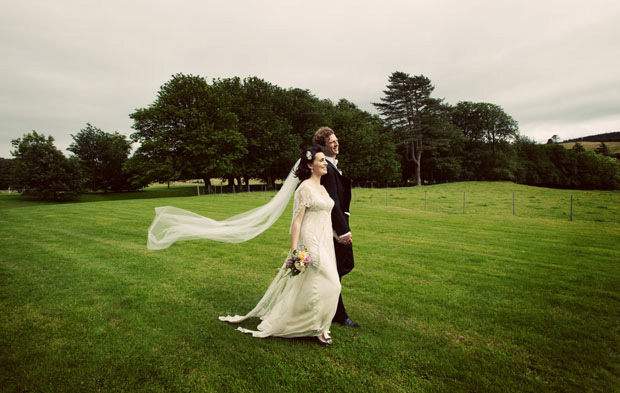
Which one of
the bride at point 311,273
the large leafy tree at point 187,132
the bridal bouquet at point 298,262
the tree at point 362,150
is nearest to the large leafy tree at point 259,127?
the large leafy tree at point 187,132

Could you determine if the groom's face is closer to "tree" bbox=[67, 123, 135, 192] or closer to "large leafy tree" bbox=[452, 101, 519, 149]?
"tree" bbox=[67, 123, 135, 192]

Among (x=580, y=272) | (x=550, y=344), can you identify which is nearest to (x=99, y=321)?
(x=550, y=344)

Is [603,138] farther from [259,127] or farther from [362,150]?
[259,127]

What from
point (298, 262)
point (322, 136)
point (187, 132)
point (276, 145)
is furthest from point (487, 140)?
point (298, 262)

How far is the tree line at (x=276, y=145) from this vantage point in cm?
3522

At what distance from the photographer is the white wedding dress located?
3.80 metres

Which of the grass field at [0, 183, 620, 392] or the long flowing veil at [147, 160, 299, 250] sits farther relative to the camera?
the long flowing veil at [147, 160, 299, 250]

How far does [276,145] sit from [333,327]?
37854mm

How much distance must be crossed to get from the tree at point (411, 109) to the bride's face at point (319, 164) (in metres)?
52.9

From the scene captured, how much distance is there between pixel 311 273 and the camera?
3.84 m

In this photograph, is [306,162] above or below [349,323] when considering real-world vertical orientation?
above

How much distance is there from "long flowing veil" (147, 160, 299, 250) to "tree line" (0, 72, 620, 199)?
31.4 meters

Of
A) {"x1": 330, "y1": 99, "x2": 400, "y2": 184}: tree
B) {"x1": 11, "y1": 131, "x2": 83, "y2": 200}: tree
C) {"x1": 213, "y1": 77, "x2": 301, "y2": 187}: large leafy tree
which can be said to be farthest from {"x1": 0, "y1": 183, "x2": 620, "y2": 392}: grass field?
{"x1": 330, "y1": 99, "x2": 400, "y2": 184}: tree

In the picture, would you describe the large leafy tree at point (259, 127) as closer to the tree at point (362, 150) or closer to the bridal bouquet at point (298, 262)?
the tree at point (362, 150)
